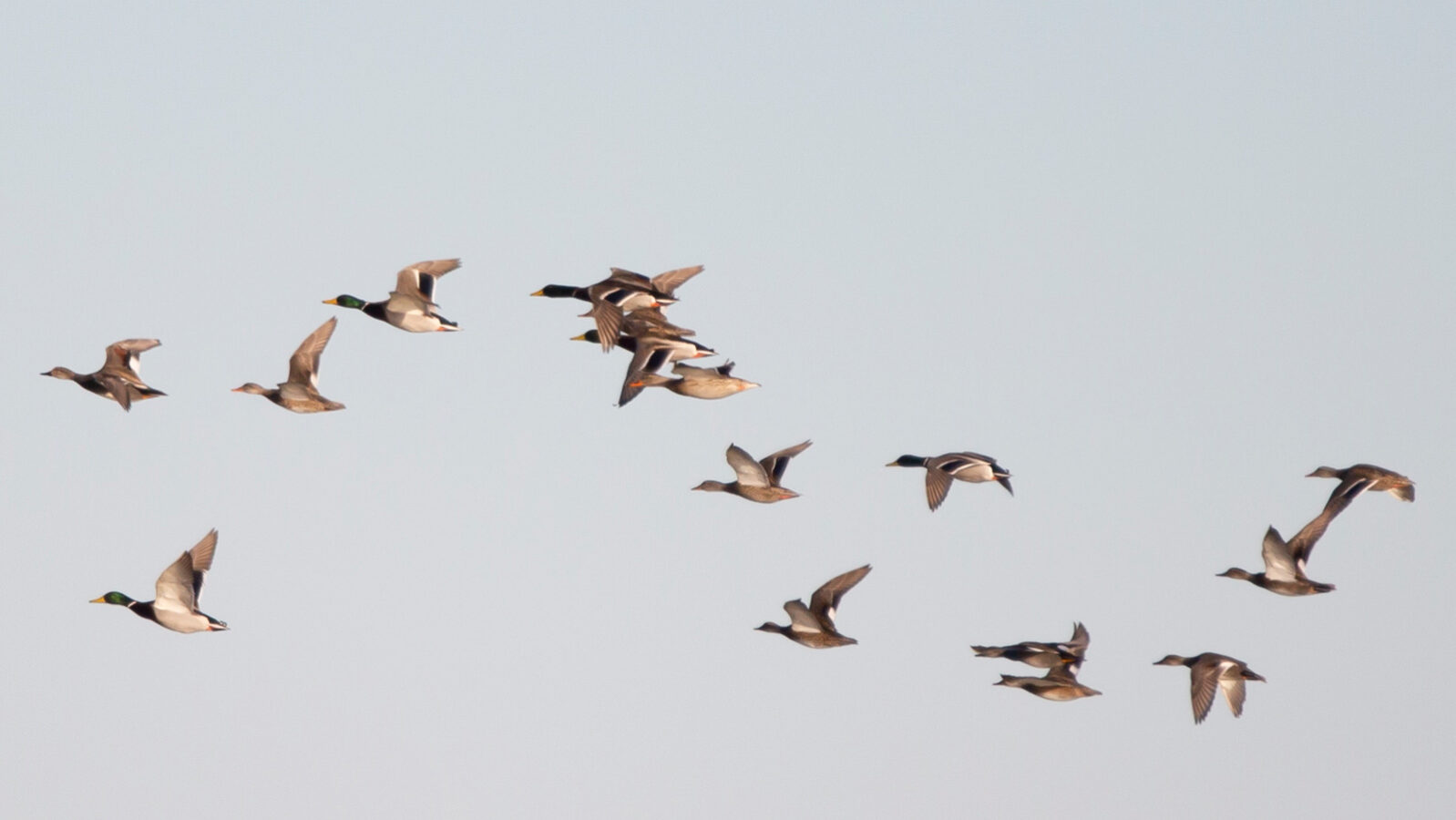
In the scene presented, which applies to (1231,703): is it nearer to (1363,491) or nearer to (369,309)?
(1363,491)

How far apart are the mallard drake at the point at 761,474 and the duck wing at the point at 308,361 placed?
6.78 metres

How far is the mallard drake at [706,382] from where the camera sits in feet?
108

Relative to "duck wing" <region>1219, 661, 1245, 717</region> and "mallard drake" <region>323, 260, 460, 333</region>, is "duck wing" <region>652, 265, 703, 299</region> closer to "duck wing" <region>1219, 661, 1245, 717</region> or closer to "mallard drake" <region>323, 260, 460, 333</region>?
"mallard drake" <region>323, 260, 460, 333</region>

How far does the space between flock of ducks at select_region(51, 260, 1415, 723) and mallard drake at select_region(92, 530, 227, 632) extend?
1.06 meters

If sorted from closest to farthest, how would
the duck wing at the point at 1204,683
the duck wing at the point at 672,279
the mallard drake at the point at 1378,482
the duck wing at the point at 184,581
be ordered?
1. the duck wing at the point at 184,581
2. the duck wing at the point at 1204,683
3. the mallard drake at the point at 1378,482
4. the duck wing at the point at 672,279

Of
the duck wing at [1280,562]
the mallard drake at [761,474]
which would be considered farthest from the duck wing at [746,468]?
the duck wing at [1280,562]

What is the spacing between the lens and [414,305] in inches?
1330

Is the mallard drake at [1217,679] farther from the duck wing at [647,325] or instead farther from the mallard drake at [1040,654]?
the duck wing at [647,325]

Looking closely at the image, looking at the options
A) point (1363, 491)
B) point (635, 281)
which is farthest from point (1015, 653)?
point (635, 281)

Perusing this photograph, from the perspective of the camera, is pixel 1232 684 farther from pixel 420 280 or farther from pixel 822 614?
pixel 420 280

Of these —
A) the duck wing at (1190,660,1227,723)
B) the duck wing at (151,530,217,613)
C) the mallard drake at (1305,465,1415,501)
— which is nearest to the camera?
the duck wing at (151,530,217,613)

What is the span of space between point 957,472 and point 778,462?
287cm

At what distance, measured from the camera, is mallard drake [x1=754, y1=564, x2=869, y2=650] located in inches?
1257

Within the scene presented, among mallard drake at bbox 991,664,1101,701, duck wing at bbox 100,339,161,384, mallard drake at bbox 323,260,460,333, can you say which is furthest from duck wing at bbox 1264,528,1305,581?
duck wing at bbox 100,339,161,384
